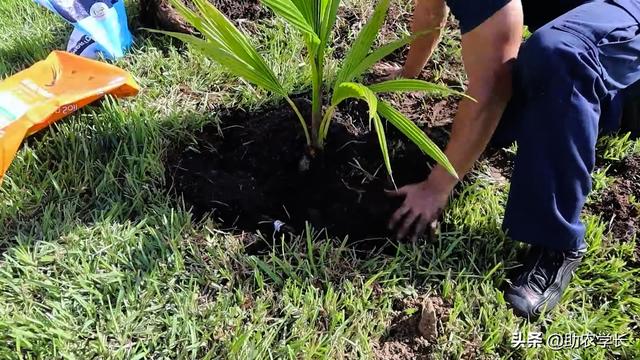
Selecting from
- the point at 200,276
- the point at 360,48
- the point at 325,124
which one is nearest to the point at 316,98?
the point at 325,124

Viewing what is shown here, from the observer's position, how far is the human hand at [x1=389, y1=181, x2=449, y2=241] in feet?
5.28

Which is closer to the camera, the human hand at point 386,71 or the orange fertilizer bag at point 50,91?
the orange fertilizer bag at point 50,91

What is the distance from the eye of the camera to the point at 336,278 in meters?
1.55

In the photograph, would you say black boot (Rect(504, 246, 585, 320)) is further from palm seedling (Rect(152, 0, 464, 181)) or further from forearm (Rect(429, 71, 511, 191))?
palm seedling (Rect(152, 0, 464, 181))

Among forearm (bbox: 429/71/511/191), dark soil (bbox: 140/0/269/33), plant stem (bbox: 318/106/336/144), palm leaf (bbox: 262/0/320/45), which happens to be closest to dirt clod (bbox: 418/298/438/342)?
forearm (bbox: 429/71/511/191)

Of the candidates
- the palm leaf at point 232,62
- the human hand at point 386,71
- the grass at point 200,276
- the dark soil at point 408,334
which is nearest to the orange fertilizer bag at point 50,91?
the grass at point 200,276

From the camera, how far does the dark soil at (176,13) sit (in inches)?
88.5

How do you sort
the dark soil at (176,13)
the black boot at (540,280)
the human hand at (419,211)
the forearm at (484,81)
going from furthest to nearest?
the dark soil at (176,13) < the human hand at (419,211) < the black boot at (540,280) < the forearm at (484,81)

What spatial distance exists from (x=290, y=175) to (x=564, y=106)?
74 cm

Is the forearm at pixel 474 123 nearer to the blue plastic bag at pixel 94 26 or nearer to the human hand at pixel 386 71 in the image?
the human hand at pixel 386 71

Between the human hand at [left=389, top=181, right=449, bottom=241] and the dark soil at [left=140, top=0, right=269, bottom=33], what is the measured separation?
106cm

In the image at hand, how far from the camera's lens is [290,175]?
176cm

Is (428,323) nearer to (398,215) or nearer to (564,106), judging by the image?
(398,215)

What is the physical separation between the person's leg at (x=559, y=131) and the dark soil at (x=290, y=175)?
36cm
